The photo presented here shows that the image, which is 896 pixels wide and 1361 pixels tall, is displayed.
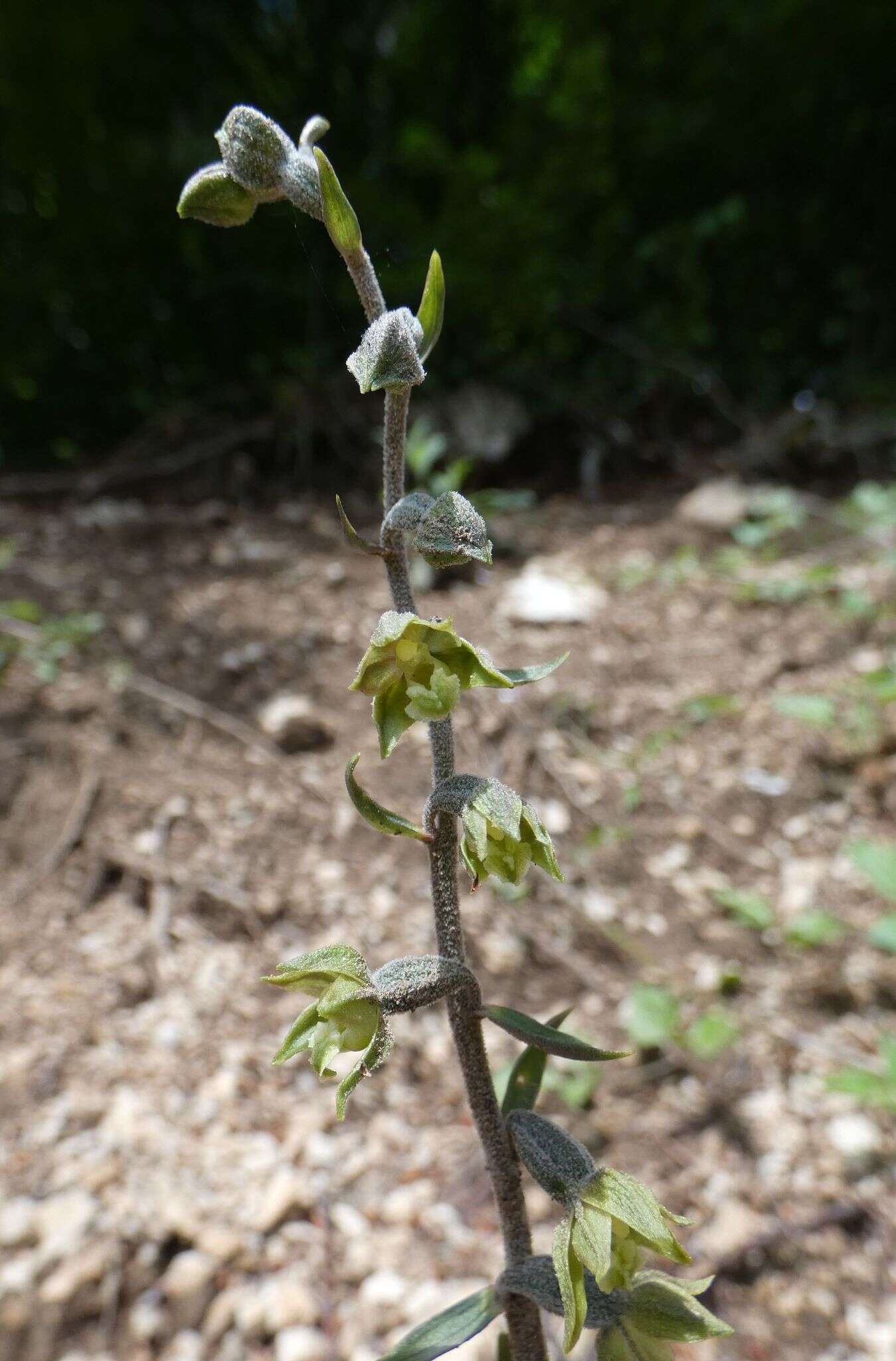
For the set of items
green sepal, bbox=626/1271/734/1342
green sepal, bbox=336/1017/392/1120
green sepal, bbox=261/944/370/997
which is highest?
green sepal, bbox=261/944/370/997

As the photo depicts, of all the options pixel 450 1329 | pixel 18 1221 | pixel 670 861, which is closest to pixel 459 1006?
pixel 450 1329

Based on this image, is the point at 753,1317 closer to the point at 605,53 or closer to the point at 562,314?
the point at 562,314

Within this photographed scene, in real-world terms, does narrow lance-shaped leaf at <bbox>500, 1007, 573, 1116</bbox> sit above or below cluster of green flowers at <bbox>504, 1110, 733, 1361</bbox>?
above

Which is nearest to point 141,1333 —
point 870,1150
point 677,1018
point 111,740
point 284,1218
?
point 284,1218

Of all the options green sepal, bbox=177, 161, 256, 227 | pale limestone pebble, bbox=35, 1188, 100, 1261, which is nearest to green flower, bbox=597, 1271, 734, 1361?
pale limestone pebble, bbox=35, 1188, 100, 1261

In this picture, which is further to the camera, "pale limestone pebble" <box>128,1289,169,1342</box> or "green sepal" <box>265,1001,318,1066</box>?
"pale limestone pebble" <box>128,1289,169,1342</box>

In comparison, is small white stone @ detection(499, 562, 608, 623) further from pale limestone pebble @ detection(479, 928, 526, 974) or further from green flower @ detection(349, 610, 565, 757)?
green flower @ detection(349, 610, 565, 757)
